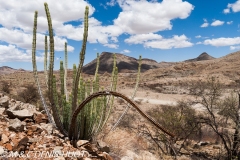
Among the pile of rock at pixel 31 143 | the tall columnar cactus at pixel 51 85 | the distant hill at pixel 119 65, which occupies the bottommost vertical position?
the pile of rock at pixel 31 143

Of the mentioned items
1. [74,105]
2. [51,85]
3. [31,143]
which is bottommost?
[31,143]

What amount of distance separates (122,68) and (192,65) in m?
69.2

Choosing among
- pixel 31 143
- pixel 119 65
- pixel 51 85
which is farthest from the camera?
pixel 119 65

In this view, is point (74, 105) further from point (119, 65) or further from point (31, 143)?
point (119, 65)

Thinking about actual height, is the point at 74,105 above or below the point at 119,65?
below

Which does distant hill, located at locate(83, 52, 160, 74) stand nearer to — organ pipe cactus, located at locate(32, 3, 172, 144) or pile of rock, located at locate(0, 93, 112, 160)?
organ pipe cactus, located at locate(32, 3, 172, 144)

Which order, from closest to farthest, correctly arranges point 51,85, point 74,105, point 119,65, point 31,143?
point 31,143
point 74,105
point 51,85
point 119,65

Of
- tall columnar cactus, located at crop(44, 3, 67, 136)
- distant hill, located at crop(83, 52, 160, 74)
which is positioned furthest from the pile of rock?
distant hill, located at crop(83, 52, 160, 74)

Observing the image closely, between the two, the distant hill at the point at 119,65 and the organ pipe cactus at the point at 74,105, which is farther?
the distant hill at the point at 119,65

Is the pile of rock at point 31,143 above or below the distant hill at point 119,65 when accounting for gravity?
below

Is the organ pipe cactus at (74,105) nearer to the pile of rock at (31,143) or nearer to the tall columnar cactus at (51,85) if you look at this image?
the tall columnar cactus at (51,85)

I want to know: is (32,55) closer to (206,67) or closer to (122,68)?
Result: (206,67)

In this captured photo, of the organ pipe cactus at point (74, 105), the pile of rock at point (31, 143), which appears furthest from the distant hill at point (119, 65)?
the pile of rock at point (31, 143)

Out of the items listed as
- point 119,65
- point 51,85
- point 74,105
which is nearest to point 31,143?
point 74,105
